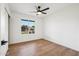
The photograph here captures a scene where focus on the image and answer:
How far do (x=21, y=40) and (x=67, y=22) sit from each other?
3.54 metres

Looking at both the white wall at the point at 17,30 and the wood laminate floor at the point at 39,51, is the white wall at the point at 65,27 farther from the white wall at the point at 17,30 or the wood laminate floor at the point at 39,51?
the white wall at the point at 17,30

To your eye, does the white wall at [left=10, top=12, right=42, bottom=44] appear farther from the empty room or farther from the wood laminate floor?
the wood laminate floor

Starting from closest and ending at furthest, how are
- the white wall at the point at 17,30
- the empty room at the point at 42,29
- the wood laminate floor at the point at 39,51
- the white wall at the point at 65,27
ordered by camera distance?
the wood laminate floor at the point at 39,51 < the empty room at the point at 42,29 < the white wall at the point at 65,27 < the white wall at the point at 17,30

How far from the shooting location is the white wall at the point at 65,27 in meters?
3.42

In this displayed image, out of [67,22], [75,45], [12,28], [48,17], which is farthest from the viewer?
[48,17]

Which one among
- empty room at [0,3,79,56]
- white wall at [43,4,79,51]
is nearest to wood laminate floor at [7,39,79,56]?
empty room at [0,3,79,56]

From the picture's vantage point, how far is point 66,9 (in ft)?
12.9

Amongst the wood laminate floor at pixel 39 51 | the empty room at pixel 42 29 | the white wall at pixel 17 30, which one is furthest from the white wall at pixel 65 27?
the white wall at pixel 17 30

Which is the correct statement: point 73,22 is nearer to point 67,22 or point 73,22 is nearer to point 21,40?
point 67,22

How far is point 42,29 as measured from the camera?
6.28 m

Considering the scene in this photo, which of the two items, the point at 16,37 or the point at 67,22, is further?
the point at 16,37

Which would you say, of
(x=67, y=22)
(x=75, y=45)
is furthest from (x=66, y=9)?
(x=75, y=45)

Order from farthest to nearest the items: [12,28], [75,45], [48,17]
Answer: [48,17]
[12,28]
[75,45]

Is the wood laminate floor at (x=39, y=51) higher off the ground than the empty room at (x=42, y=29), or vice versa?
the empty room at (x=42, y=29)
